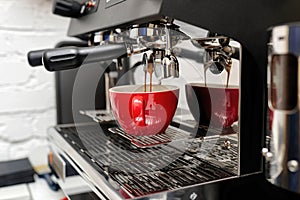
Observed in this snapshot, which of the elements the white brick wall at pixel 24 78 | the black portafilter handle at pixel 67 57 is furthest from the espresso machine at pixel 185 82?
the white brick wall at pixel 24 78

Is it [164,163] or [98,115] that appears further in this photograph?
[98,115]

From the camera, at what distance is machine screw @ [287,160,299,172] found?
28cm

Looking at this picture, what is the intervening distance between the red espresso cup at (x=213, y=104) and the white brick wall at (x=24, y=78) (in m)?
0.51

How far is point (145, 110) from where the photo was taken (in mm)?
449

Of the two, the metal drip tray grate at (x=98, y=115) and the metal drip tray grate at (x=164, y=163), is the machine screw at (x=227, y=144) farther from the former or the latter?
the metal drip tray grate at (x=98, y=115)

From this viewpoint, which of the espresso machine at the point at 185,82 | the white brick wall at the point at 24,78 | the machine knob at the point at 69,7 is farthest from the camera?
the white brick wall at the point at 24,78

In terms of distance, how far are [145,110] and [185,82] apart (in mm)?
99

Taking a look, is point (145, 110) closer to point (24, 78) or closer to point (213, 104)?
point (213, 104)

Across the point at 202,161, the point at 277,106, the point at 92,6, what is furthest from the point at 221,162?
the point at 92,6

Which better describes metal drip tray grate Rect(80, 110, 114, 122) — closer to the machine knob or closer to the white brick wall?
the machine knob

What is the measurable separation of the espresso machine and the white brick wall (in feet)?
1.25

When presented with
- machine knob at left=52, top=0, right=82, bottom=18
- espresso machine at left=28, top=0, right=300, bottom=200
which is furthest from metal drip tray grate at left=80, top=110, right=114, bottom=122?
machine knob at left=52, top=0, right=82, bottom=18

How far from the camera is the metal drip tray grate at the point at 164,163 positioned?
41cm

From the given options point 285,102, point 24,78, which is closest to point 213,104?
point 285,102
